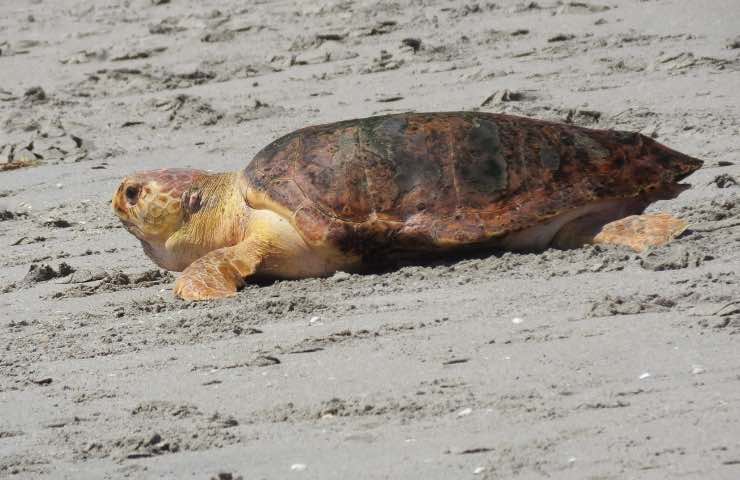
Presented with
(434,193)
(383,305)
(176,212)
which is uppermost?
(434,193)

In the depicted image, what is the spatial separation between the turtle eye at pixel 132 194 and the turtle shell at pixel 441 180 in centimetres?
79

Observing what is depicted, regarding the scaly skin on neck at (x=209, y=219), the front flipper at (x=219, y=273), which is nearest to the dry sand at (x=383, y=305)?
the front flipper at (x=219, y=273)

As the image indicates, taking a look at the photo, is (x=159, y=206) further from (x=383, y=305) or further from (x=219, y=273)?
(x=383, y=305)

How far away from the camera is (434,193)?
231 inches

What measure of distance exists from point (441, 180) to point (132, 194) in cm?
153

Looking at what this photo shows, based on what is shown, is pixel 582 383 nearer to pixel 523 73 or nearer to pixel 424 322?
pixel 424 322

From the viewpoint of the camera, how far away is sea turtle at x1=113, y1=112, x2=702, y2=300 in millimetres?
5852

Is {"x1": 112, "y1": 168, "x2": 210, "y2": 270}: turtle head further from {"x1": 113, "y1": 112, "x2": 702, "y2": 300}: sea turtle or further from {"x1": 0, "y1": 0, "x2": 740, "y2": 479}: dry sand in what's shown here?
{"x1": 113, "y1": 112, "x2": 702, "y2": 300}: sea turtle

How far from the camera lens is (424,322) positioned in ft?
16.5

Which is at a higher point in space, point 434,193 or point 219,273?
point 434,193

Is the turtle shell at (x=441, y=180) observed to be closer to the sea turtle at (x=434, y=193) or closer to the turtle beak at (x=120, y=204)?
→ the sea turtle at (x=434, y=193)

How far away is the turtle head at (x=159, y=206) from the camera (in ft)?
21.5

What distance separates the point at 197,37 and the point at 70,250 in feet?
12.9

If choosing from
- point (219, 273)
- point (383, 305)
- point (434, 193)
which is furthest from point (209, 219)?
point (383, 305)
